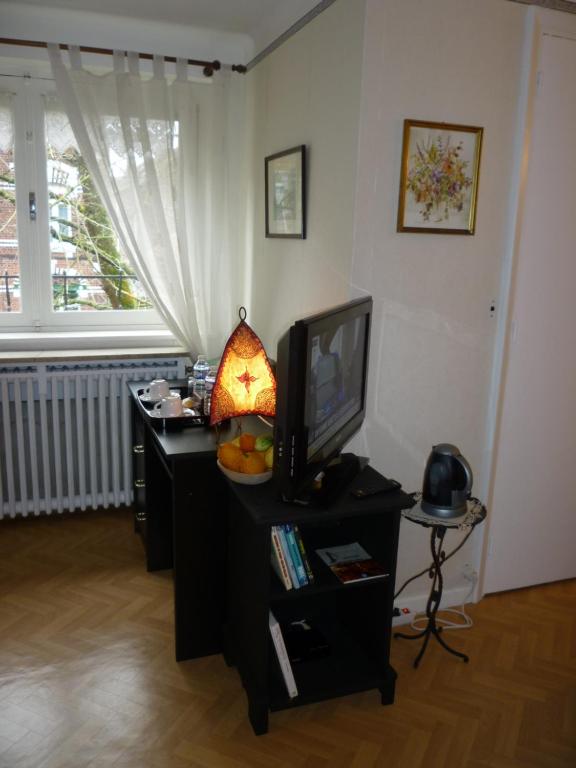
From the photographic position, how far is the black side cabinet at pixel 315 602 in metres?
1.89

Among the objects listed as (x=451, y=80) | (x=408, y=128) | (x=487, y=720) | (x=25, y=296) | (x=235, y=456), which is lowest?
(x=487, y=720)

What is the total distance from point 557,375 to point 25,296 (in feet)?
8.46

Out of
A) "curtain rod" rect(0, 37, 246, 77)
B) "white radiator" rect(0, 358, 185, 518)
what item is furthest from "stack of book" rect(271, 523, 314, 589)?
"curtain rod" rect(0, 37, 246, 77)

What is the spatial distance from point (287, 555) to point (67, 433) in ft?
5.45

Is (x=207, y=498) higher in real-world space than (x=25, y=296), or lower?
lower

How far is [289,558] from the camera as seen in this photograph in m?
1.94

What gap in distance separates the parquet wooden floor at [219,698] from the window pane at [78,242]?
4.73 ft

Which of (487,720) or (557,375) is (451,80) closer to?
(557,375)

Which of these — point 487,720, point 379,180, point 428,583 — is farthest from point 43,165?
point 487,720

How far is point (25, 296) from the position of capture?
3309mm

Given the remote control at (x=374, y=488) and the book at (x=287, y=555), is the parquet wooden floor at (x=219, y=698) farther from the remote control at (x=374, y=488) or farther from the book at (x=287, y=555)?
the remote control at (x=374, y=488)

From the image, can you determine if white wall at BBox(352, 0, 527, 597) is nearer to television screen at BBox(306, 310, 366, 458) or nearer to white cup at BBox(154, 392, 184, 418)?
television screen at BBox(306, 310, 366, 458)

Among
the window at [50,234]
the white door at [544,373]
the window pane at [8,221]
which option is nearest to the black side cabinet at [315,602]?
the white door at [544,373]

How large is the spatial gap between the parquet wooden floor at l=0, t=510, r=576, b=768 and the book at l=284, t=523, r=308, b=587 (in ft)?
1.62
